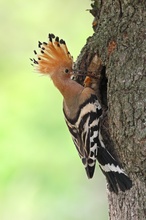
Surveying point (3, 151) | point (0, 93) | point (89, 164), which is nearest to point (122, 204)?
point (89, 164)

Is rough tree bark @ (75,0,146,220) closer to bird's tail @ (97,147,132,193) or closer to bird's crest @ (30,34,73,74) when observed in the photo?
bird's tail @ (97,147,132,193)

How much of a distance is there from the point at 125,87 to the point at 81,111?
54 cm

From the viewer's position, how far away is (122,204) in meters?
3.91

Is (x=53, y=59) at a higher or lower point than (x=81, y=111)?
higher

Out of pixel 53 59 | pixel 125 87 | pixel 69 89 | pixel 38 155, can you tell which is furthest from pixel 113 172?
pixel 38 155

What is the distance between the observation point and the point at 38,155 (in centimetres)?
579

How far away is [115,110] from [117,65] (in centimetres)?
25

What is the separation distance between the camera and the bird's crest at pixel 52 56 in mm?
4242

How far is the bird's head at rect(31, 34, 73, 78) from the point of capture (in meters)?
4.24

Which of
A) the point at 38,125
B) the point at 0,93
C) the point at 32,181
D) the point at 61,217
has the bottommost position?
the point at 61,217

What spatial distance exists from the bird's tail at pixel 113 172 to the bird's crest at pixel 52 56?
0.64 meters

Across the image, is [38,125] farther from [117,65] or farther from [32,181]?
[117,65]

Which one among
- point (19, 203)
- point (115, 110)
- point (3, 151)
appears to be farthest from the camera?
point (19, 203)

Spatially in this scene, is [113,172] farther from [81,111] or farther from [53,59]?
[53,59]
